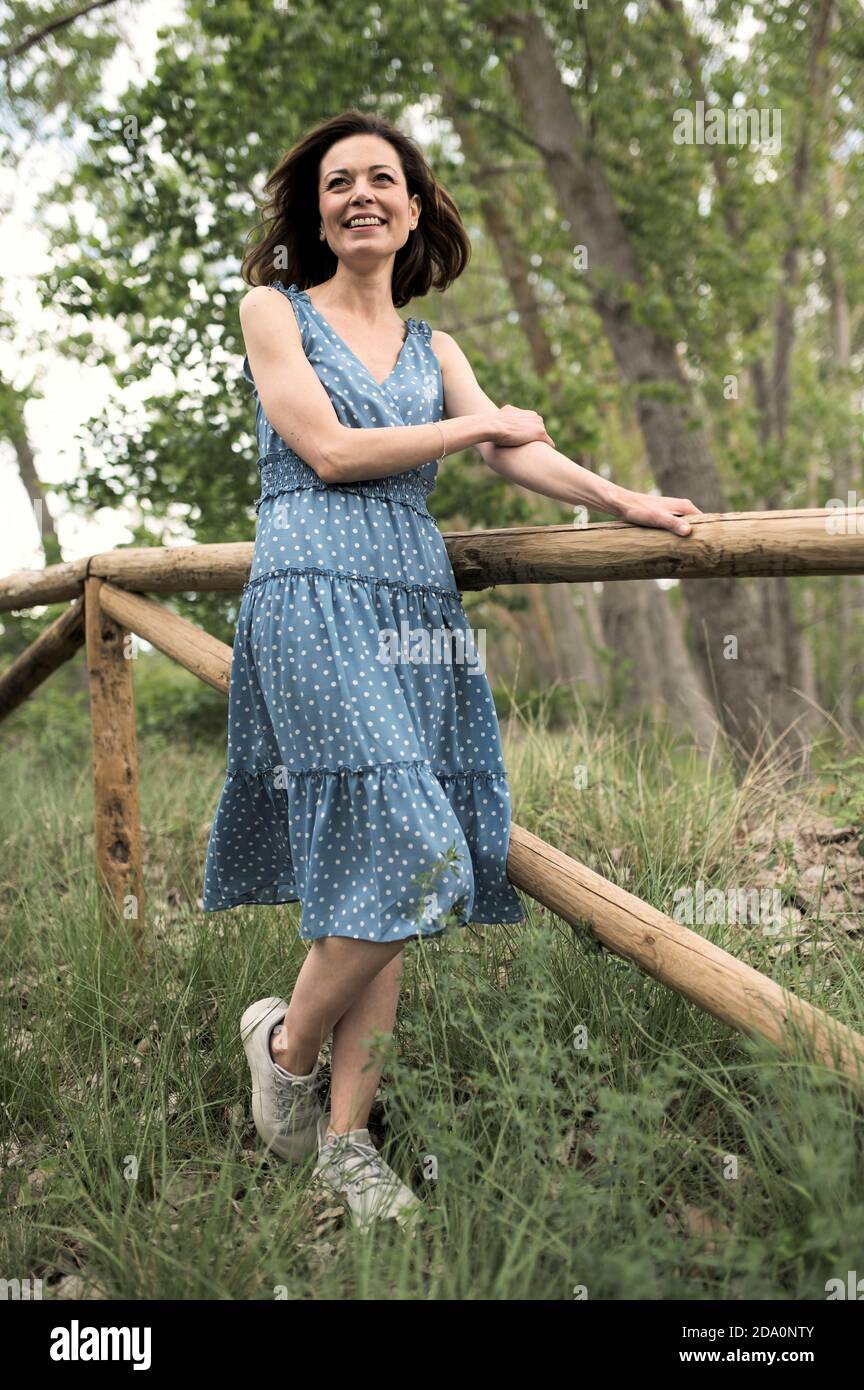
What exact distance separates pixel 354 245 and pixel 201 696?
4.79 meters

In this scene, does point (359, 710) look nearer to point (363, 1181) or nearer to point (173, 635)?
point (363, 1181)

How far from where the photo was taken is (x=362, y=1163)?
2.25 metres

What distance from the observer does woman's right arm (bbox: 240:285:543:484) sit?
2.38m

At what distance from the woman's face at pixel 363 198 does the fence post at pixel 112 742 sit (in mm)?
1555

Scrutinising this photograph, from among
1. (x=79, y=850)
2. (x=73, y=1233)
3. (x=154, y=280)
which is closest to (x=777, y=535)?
(x=73, y=1233)

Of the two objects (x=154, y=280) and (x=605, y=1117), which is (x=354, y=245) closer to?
(x=605, y=1117)

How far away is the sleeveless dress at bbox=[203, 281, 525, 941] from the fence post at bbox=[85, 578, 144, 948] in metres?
1.03

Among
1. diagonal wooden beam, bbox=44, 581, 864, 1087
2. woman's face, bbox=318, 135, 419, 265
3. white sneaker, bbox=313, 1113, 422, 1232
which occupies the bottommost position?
white sneaker, bbox=313, 1113, 422, 1232

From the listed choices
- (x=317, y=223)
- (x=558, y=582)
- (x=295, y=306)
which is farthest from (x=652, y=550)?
(x=317, y=223)

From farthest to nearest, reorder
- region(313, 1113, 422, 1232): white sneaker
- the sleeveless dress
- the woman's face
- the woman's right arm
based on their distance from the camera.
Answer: the woman's face, the woman's right arm, the sleeveless dress, region(313, 1113, 422, 1232): white sneaker

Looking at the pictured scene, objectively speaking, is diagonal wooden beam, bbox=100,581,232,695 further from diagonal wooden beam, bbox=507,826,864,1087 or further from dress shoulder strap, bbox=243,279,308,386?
diagonal wooden beam, bbox=507,826,864,1087

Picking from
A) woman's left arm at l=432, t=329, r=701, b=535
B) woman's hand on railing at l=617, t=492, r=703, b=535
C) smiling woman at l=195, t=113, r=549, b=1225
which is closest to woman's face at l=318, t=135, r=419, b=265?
smiling woman at l=195, t=113, r=549, b=1225

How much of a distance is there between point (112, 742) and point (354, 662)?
1.65 m

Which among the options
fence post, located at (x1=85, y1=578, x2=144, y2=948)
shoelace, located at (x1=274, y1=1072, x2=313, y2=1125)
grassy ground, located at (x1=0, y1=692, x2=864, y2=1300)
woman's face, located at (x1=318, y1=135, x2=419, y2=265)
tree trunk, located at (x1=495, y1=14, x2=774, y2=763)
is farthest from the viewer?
tree trunk, located at (x1=495, y1=14, x2=774, y2=763)
